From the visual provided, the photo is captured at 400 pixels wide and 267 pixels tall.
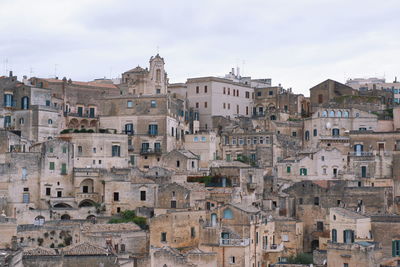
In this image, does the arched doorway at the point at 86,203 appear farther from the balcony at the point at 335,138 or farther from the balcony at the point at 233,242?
the balcony at the point at 335,138

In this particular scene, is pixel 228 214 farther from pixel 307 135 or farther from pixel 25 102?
pixel 25 102

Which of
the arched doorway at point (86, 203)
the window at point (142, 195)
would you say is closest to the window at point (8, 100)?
the arched doorway at point (86, 203)

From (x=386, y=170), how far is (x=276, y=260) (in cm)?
1372

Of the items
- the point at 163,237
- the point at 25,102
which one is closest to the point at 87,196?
the point at 163,237

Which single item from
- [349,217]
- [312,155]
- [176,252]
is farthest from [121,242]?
[312,155]

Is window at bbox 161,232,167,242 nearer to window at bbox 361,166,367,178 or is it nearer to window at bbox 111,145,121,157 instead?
window at bbox 111,145,121,157

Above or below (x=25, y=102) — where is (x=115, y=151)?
below

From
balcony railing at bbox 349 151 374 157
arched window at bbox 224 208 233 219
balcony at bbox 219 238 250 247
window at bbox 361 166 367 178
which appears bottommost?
balcony at bbox 219 238 250 247

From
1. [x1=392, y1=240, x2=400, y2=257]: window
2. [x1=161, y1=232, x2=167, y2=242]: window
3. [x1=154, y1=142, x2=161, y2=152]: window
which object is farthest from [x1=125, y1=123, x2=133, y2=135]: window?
[x1=392, y1=240, x2=400, y2=257]: window

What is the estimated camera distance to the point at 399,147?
5766cm

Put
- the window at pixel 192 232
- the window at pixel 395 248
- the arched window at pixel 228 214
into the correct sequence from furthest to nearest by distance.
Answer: the window at pixel 192 232
the arched window at pixel 228 214
the window at pixel 395 248

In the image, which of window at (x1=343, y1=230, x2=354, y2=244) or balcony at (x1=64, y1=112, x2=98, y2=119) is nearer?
window at (x1=343, y1=230, x2=354, y2=244)

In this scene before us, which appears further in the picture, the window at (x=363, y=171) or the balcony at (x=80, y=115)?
the balcony at (x=80, y=115)

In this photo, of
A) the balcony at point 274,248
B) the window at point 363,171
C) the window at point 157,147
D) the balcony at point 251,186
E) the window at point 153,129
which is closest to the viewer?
the balcony at point 274,248
